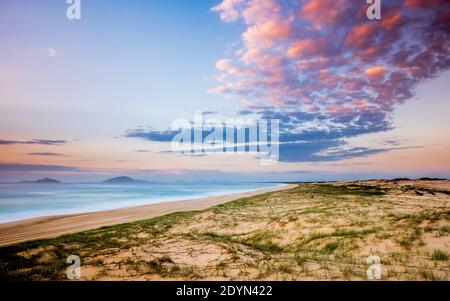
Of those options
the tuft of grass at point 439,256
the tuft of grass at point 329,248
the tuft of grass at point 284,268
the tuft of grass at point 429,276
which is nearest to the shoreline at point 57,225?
the tuft of grass at point 284,268

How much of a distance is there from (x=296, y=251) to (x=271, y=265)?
2493 mm

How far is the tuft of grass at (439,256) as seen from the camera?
8375 millimetres

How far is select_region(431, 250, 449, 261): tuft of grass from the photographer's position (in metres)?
8.38

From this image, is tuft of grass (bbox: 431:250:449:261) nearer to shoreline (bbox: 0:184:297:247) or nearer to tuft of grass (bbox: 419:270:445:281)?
tuft of grass (bbox: 419:270:445:281)

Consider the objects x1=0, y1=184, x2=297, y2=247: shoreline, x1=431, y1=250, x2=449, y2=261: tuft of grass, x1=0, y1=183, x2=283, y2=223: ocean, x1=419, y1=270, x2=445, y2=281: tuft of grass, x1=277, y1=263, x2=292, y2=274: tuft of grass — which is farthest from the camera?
x1=0, y1=183, x2=283, y2=223: ocean

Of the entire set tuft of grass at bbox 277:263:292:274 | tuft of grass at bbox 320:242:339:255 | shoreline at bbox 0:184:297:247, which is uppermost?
tuft of grass at bbox 277:263:292:274

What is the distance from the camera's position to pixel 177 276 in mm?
7426

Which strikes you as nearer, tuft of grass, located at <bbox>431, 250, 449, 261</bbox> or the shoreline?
tuft of grass, located at <bbox>431, 250, 449, 261</bbox>

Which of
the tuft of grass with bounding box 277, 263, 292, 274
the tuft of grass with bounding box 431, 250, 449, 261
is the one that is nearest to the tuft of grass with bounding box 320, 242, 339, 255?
→ the tuft of grass with bounding box 277, 263, 292, 274

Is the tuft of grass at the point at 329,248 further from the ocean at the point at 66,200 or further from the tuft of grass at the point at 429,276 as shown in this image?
the ocean at the point at 66,200

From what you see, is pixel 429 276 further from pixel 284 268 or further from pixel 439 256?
pixel 284 268
